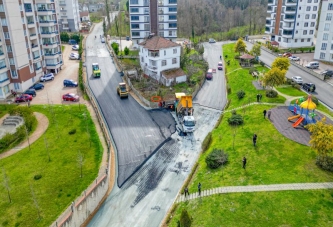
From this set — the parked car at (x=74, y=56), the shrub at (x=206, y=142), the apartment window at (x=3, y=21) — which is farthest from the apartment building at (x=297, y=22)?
the apartment window at (x=3, y=21)

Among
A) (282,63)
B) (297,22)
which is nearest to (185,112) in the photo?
(282,63)

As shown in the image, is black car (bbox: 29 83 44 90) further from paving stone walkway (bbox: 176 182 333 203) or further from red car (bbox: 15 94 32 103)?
paving stone walkway (bbox: 176 182 333 203)

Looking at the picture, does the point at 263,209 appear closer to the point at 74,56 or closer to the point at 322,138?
the point at 322,138

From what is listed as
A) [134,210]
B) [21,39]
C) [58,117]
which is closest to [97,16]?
[21,39]

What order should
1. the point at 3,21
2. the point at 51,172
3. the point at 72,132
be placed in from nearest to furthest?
the point at 51,172 → the point at 72,132 → the point at 3,21

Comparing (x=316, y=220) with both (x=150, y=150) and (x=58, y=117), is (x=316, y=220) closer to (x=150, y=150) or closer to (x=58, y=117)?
(x=150, y=150)

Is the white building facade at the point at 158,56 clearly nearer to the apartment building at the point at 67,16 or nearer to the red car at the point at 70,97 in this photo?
the red car at the point at 70,97

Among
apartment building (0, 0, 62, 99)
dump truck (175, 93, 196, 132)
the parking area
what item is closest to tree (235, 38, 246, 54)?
dump truck (175, 93, 196, 132)
